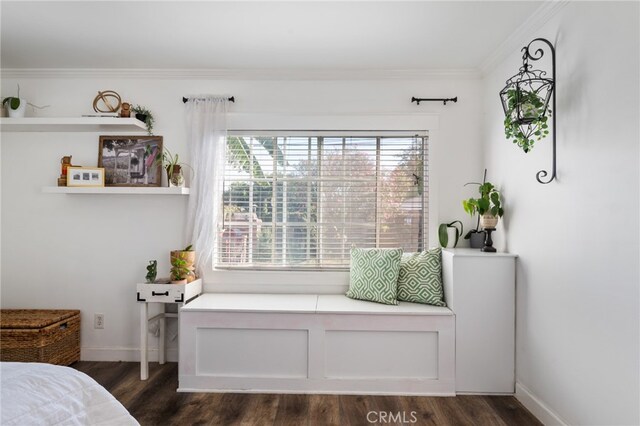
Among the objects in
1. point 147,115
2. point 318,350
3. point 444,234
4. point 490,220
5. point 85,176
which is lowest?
point 318,350

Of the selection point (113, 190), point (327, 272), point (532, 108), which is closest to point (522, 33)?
point (532, 108)

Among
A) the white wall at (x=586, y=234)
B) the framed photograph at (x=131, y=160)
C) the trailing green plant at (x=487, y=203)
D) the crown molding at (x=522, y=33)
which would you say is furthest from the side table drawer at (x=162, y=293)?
the crown molding at (x=522, y=33)

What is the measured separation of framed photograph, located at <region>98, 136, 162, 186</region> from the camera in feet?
10.7

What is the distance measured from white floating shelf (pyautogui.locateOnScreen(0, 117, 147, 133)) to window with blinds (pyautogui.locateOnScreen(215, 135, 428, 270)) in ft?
2.78

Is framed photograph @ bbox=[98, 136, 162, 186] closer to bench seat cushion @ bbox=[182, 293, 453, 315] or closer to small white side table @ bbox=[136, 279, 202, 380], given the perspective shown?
small white side table @ bbox=[136, 279, 202, 380]

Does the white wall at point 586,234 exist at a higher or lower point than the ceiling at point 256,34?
lower

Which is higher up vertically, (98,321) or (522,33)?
(522,33)

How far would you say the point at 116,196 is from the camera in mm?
3314

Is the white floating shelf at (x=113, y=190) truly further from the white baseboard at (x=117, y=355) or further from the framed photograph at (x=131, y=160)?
the white baseboard at (x=117, y=355)

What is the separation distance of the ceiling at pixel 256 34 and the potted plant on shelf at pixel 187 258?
1.54 metres

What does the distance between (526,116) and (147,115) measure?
9.39 feet

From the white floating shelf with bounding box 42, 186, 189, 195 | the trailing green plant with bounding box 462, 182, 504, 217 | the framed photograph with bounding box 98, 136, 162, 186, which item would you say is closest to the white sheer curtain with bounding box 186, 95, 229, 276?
the white floating shelf with bounding box 42, 186, 189, 195

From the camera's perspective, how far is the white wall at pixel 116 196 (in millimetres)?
3271

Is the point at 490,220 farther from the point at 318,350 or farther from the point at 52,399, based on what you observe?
the point at 52,399
